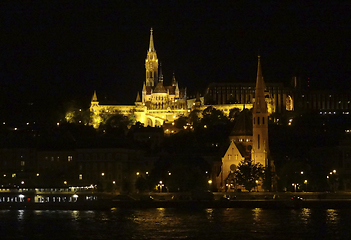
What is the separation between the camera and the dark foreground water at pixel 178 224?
91.8m

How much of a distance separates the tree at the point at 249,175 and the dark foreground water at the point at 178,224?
1393 centimetres

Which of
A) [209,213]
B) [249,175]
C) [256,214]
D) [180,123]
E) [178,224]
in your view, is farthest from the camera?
[180,123]

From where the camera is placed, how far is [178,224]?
9900cm

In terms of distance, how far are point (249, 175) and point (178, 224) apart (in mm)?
29836

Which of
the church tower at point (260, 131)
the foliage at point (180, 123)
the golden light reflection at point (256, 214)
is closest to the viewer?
the golden light reflection at point (256, 214)

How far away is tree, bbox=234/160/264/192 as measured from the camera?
126188 millimetres

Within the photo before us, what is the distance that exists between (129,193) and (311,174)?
23.4 metres

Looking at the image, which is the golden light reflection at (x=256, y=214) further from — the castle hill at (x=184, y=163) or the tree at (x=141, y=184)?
the tree at (x=141, y=184)

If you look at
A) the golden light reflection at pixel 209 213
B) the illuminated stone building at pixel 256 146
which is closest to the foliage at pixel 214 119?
the illuminated stone building at pixel 256 146

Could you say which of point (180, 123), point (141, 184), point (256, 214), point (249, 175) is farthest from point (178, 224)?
point (180, 123)

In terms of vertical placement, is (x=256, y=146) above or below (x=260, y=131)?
below

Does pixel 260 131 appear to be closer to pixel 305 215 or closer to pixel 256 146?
pixel 256 146

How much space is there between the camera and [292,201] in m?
115

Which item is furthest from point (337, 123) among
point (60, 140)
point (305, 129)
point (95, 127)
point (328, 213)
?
point (328, 213)
